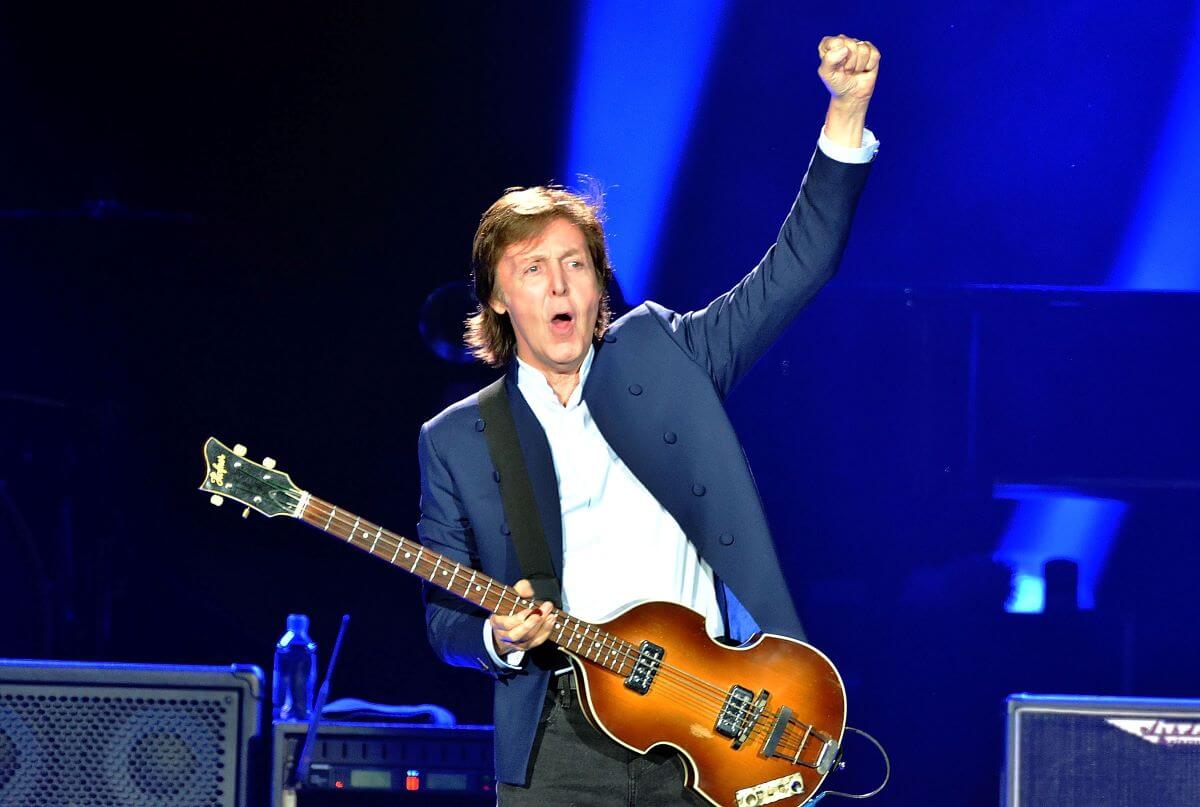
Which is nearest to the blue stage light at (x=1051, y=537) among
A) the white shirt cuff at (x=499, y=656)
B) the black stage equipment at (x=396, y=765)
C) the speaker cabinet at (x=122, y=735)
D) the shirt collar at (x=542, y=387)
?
the black stage equipment at (x=396, y=765)

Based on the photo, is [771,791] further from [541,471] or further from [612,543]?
[541,471]

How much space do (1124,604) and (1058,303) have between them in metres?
1.05

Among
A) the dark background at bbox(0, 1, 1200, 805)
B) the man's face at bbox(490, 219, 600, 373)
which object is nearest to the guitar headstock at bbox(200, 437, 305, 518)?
the man's face at bbox(490, 219, 600, 373)

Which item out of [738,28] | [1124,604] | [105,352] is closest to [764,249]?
[738,28]

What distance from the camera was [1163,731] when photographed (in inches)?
128

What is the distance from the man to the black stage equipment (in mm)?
839

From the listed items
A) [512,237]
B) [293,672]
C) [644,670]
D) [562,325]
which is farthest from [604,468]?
[293,672]

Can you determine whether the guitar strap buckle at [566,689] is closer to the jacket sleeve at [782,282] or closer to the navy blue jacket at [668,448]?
the navy blue jacket at [668,448]

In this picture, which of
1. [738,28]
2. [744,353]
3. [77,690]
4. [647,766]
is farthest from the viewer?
[738,28]

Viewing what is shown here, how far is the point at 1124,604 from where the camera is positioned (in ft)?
15.6

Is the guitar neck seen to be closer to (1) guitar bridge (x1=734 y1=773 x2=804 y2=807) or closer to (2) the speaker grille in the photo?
(1) guitar bridge (x1=734 y1=773 x2=804 y2=807)

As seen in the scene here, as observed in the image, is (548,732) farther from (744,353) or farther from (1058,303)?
(1058,303)

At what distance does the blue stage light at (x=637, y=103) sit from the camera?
462 cm

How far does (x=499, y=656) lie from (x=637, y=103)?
2527mm
